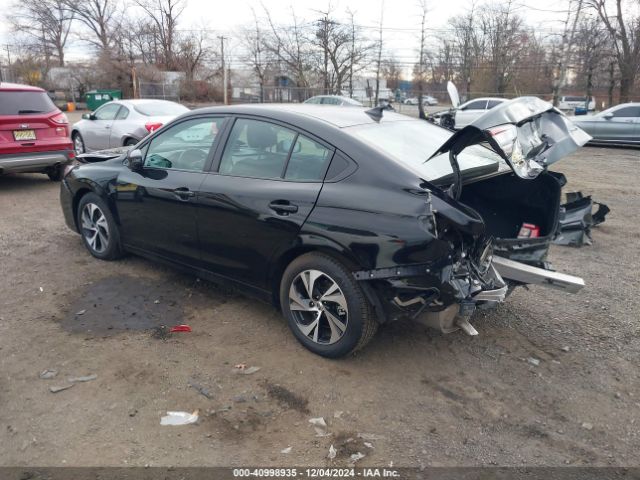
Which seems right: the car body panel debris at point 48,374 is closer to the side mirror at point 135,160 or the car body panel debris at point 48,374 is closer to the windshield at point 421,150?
the side mirror at point 135,160

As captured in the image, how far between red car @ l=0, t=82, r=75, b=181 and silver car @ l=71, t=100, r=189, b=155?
60.1 inches

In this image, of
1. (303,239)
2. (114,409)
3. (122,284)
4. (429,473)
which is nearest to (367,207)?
(303,239)

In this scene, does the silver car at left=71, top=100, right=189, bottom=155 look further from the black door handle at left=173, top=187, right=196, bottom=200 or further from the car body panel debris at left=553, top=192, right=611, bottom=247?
the car body panel debris at left=553, top=192, right=611, bottom=247

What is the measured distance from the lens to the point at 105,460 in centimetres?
248

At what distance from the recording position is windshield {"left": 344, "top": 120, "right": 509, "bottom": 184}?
3288 mm

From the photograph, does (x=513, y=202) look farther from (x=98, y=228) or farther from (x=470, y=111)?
(x=470, y=111)

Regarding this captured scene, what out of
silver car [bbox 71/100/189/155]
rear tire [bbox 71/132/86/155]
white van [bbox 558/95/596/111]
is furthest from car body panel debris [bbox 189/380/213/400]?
white van [bbox 558/95/596/111]

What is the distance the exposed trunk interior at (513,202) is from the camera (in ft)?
12.3

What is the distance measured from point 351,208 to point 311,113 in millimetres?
991

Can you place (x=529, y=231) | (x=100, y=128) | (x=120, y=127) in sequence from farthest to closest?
(x=100, y=128) → (x=120, y=127) → (x=529, y=231)

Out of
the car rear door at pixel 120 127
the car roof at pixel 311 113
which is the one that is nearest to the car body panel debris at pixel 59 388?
the car roof at pixel 311 113

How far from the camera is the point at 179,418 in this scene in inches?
110

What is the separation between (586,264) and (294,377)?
363 centimetres

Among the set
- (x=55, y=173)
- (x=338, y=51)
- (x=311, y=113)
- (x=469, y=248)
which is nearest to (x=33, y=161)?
(x=55, y=173)
